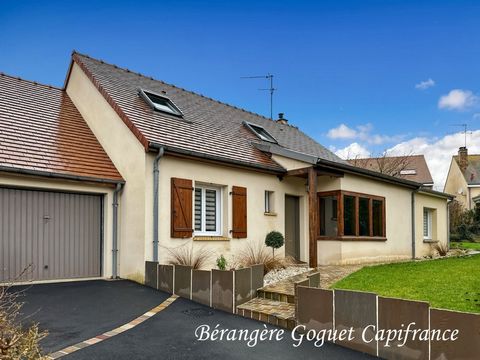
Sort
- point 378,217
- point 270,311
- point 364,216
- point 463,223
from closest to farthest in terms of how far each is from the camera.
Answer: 1. point 270,311
2. point 364,216
3. point 378,217
4. point 463,223

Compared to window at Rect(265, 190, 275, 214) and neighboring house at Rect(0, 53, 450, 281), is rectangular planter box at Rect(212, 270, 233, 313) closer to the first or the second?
neighboring house at Rect(0, 53, 450, 281)

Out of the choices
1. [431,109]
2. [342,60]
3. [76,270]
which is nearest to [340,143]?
[431,109]

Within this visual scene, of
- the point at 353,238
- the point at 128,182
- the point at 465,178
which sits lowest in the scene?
the point at 353,238

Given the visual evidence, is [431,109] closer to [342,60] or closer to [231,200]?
[342,60]

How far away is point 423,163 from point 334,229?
33.6 metres

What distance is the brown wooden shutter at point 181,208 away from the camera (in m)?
9.69

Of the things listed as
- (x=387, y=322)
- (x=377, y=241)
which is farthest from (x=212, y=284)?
(x=377, y=241)

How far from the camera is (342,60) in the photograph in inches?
Result: 717

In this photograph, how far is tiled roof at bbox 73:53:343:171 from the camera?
34.3 ft

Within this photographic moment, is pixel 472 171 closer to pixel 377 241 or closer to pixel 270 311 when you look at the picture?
pixel 377 241

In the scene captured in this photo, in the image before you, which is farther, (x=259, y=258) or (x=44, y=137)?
(x=259, y=258)

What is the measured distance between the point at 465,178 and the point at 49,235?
139 ft

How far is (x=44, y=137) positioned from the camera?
10.2 meters

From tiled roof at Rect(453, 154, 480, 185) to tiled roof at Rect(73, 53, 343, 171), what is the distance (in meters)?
31.3
